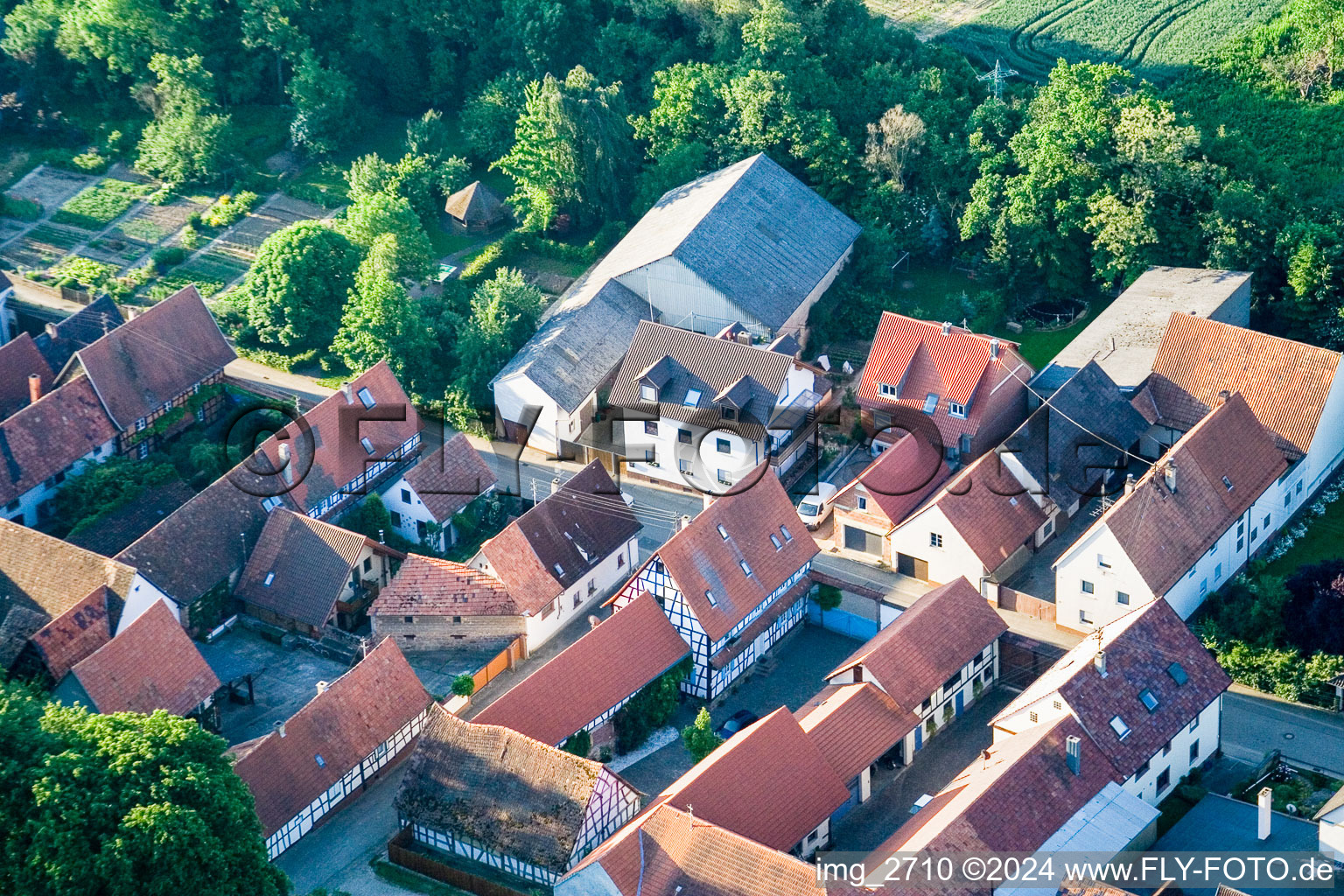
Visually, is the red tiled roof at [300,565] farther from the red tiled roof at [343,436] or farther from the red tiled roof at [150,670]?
Answer: the red tiled roof at [150,670]

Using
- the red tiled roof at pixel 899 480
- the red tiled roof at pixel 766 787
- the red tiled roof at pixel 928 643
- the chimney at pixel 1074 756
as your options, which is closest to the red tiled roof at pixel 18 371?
the red tiled roof at pixel 899 480

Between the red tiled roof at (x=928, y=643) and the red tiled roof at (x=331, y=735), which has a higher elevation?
the red tiled roof at (x=928, y=643)

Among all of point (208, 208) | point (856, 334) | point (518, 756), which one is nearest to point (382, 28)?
point (208, 208)

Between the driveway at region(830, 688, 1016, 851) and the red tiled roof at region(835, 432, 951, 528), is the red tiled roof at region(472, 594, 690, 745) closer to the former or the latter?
the driveway at region(830, 688, 1016, 851)

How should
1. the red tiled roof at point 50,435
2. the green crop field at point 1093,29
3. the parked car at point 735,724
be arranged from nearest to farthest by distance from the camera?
the parked car at point 735,724, the red tiled roof at point 50,435, the green crop field at point 1093,29

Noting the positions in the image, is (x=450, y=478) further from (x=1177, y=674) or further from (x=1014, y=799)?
(x=1177, y=674)

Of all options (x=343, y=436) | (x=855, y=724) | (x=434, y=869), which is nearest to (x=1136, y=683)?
(x=855, y=724)
